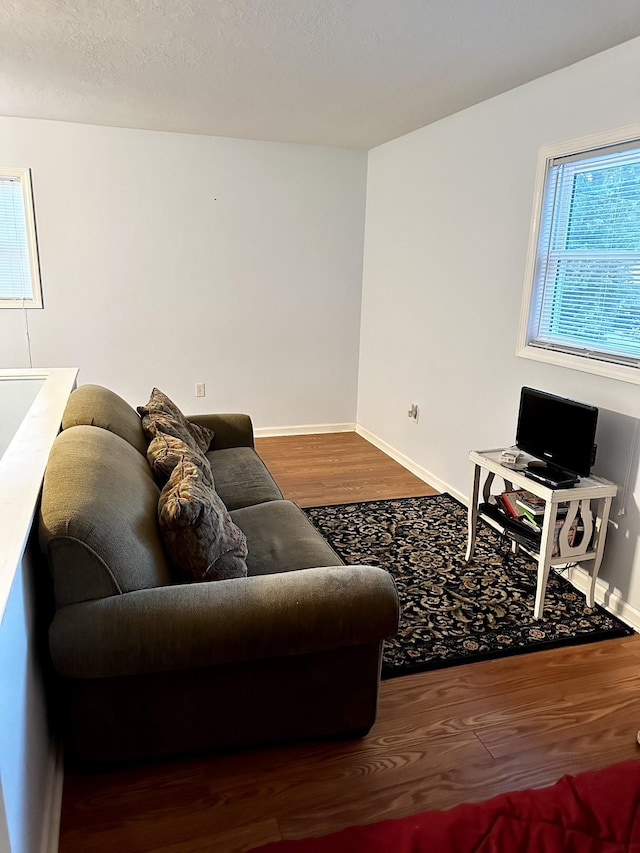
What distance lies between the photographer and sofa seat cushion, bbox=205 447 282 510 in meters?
2.80

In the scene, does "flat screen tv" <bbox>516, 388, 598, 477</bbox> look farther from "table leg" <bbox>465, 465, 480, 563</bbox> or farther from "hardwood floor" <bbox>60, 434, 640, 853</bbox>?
"hardwood floor" <bbox>60, 434, 640, 853</bbox>

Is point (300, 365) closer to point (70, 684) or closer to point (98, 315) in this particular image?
point (98, 315)

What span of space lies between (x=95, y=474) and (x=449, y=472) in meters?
2.73

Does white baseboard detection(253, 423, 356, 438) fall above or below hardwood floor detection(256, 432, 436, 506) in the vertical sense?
above

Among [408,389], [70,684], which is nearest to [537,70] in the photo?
[408,389]

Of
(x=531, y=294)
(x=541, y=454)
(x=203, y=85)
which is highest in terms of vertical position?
(x=203, y=85)

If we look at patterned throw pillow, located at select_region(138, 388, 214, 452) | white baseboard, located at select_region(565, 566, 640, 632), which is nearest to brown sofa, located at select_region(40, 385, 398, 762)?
patterned throw pillow, located at select_region(138, 388, 214, 452)

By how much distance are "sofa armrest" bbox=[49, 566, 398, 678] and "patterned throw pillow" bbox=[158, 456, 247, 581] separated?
9cm

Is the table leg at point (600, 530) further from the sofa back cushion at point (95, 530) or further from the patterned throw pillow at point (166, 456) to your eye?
the sofa back cushion at point (95, 530)

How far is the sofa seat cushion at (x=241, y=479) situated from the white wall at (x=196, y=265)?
180cm

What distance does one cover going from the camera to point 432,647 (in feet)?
7.90

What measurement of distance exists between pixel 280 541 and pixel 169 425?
0.85 m

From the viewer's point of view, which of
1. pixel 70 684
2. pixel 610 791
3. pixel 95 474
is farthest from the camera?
pixel 95 474

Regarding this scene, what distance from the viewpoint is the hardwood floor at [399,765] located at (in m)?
1.63
